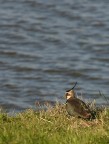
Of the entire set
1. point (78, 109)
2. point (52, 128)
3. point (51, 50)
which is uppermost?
point (78, 109)

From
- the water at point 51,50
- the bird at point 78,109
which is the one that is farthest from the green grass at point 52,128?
the water at point 51,50

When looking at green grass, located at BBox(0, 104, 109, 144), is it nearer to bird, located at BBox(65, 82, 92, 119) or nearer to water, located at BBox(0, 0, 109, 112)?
bird, located at BBox(65, 82, 92, 119)

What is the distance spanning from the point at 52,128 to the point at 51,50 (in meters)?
6.76

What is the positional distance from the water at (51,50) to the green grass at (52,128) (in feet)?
7.36

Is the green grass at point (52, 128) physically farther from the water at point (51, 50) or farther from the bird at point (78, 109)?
the water at point (51, 50)

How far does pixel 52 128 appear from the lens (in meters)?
7.36

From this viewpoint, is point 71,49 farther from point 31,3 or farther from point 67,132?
point 67,132

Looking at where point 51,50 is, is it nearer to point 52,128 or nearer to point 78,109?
point 78,109

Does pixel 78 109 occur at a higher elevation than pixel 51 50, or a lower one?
higher

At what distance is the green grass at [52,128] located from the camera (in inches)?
267

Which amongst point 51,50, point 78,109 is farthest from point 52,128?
point 51,50

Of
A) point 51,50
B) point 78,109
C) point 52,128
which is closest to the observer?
point 52,128

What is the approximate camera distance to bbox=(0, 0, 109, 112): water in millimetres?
11906

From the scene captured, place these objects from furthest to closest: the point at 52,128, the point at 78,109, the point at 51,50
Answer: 1. the point at 51,50
2. the point at 78,109
3. the point at 52,128
